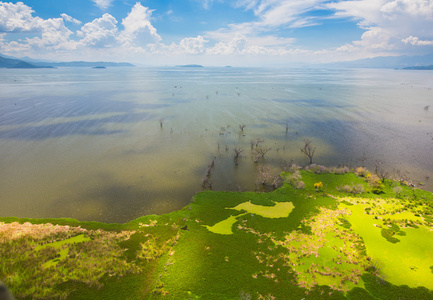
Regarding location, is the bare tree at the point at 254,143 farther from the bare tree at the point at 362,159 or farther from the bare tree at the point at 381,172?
the bare tree at the point at 381,172

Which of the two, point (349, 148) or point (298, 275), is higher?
point (349, 148)

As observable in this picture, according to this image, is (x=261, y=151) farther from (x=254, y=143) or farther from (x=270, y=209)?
(x=270, y=209)

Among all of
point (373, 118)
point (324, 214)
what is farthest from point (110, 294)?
point (373, 118)

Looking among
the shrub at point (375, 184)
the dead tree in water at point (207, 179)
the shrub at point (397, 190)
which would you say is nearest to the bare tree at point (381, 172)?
the shrub at point (375, 184)

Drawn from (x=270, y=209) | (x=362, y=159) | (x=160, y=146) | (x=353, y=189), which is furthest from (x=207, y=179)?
(x=362, y=159)

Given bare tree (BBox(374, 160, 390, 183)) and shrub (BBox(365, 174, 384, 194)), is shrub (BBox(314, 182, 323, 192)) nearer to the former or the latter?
shrub (BBox(365, 174, 384, 194))

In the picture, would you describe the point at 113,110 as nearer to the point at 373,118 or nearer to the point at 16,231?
the point at 16,231

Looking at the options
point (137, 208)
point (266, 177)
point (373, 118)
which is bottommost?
point (137, 208)
